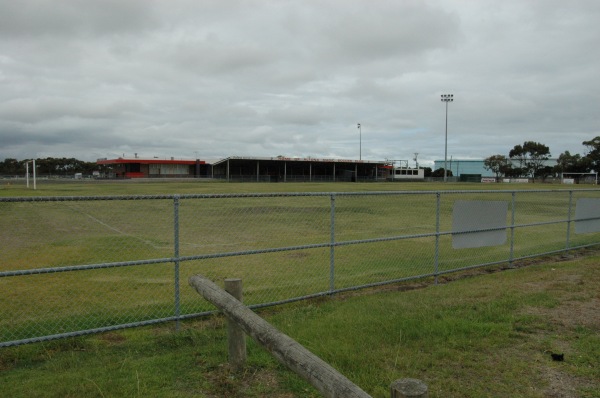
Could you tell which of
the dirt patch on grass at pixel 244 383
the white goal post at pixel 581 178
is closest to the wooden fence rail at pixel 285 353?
the dirt patch on grass at pixel 244 383

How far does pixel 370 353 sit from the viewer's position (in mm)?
4367

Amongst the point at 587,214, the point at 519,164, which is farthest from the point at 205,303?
the point at 519,164

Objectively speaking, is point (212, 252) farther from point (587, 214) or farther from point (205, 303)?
point (587, 214)

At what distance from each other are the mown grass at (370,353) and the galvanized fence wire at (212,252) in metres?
0.32

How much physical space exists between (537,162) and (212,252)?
393ft

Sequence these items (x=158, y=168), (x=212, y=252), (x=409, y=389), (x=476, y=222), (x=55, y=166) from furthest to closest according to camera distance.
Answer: (x=55, y=166)
(x=158, y=168)
(x=212, y=252)
(x=476, y=222)
(x=409, y=389)

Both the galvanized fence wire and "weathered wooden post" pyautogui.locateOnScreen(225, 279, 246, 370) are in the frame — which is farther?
the galvanized fence wire

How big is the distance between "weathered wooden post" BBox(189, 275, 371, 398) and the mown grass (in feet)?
2.42

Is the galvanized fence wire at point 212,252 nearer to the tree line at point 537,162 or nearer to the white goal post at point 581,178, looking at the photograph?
the white goal post at point 581,178

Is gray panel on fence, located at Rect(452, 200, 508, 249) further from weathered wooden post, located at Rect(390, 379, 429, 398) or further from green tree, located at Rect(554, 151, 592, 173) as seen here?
green tree, located at Rect(554, 151, 592, 173)

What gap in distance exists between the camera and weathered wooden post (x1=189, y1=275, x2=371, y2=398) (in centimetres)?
237

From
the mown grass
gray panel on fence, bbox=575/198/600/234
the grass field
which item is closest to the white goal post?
the grass field

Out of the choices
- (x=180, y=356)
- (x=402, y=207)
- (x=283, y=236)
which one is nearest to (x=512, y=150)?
(x=402, y=207)

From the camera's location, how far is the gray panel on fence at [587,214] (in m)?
11.5
